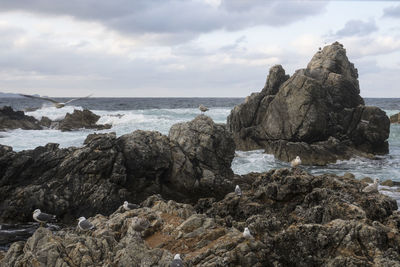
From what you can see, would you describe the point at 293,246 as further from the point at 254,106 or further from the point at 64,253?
the point at 254,106

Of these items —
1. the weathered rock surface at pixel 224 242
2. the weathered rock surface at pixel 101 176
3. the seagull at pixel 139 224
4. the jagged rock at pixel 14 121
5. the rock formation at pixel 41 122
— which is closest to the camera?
the weathered rock surface at pixel 224 242

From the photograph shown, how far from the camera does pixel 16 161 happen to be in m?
18.9

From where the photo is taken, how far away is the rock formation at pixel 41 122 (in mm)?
46719

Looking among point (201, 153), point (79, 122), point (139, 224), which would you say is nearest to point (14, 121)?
point (79, 122)

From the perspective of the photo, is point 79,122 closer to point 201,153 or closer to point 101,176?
point 201,153

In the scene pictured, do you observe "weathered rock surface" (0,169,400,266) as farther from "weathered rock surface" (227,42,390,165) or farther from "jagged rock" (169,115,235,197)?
"weathered rock surface" (227,42,390,165)

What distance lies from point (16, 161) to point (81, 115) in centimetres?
3629

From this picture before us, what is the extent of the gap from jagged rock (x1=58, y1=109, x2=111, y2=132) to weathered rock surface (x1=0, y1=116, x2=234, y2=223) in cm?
2980

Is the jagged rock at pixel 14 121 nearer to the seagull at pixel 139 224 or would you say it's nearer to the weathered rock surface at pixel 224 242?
the weathered rock surface at pixel 224 242

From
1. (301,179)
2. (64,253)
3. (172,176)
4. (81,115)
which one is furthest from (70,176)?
(81,115)

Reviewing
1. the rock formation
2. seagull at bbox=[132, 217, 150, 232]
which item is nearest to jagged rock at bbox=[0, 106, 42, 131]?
the rock formation

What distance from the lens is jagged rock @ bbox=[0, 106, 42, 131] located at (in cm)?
4594

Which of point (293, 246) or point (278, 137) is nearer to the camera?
point (293, 246)

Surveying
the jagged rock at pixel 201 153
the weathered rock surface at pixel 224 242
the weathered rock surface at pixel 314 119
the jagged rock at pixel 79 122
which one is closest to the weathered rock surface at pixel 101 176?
the jagged rock at pixel 201 153
